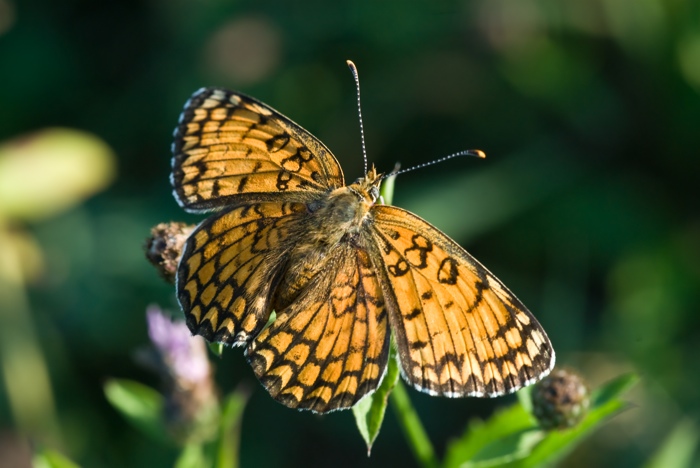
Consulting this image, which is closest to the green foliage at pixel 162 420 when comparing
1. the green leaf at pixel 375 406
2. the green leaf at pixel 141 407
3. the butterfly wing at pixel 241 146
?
the green leaf at pixel 141 407

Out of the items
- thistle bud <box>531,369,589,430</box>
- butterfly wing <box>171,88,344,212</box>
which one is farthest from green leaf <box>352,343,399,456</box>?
butterfly wing <box>171,88,344,212</box>

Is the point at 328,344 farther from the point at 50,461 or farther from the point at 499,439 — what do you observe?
the point at 50,461

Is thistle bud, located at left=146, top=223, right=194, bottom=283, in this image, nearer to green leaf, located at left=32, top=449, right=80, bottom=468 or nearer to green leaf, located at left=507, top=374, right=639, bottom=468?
green leaf, located at left=32, top=449, right=80, bottom=468

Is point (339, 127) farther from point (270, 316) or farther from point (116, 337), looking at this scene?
point (270, 316)

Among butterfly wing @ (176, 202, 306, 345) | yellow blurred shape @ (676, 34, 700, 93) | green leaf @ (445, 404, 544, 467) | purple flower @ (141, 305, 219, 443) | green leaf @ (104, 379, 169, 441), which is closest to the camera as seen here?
butterfly wing @ (176, 202, 306, 345)

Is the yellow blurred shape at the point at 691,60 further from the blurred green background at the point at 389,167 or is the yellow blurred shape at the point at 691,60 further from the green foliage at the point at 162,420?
the green foliage at the point at 162,420

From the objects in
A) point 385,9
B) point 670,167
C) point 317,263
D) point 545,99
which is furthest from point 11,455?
point 670,167
